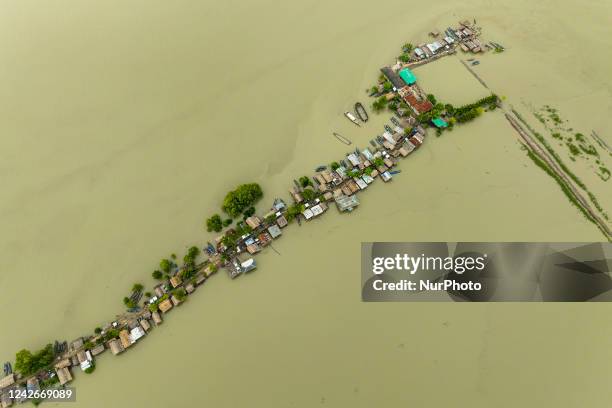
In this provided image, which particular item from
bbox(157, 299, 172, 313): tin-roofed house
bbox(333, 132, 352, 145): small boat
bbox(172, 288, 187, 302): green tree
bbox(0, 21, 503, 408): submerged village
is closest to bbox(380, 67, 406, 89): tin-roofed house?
bbox(0, 21, 503, 408): submerged village

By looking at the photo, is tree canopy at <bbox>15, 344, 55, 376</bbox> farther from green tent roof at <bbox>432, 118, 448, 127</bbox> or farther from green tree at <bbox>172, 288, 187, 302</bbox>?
green tent roof at <bbox>432, 118, 448, 127</bbox>

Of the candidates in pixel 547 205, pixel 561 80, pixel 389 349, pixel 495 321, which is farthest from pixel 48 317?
pixel 561 80

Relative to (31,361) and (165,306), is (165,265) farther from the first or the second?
(31,361)

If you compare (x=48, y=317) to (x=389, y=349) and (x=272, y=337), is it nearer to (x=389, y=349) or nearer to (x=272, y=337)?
(x=272, y=337)

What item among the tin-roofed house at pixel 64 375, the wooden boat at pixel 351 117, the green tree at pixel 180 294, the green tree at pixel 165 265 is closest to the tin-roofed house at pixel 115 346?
the tin-roofed house at pixel 64 375

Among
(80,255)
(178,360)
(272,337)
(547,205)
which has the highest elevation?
(80,255)

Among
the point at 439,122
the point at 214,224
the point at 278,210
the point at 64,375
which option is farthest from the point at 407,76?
the point at 64,375

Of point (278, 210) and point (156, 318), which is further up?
point (278, 210)
